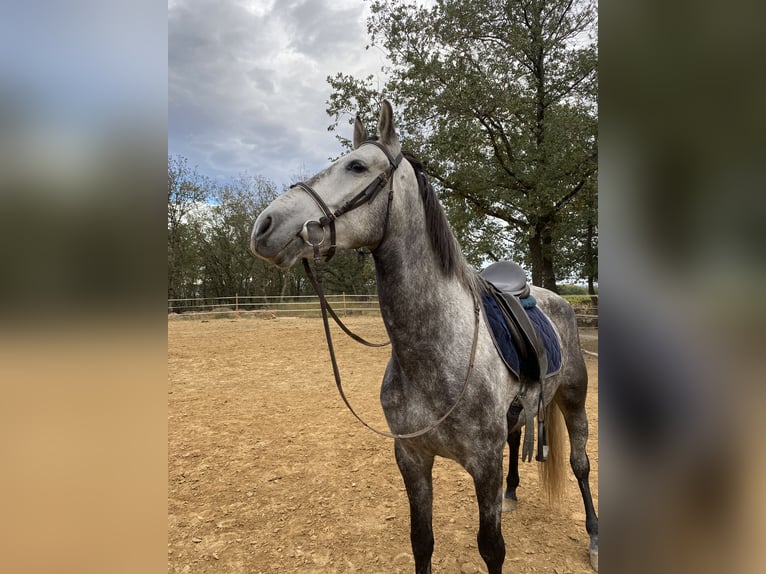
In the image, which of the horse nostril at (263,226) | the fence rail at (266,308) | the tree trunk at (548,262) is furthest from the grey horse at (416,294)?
the fence rail at (266,308)

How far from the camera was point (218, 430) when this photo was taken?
4.99 metres

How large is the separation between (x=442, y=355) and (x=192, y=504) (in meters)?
2.95

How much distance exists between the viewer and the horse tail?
3012 mm

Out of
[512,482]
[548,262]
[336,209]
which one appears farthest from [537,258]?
[336,209]

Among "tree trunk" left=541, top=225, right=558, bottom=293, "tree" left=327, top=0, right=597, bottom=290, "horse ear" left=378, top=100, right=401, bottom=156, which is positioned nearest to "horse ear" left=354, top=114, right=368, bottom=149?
"horse ear" left=378, top=100, right=401, bottom=156

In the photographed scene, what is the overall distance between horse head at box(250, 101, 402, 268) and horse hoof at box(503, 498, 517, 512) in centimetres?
271

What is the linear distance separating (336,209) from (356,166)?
0.76ft

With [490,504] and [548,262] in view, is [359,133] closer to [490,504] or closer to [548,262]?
[490,504]

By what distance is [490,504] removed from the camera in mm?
1844

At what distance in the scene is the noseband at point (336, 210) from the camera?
155 centimetres
